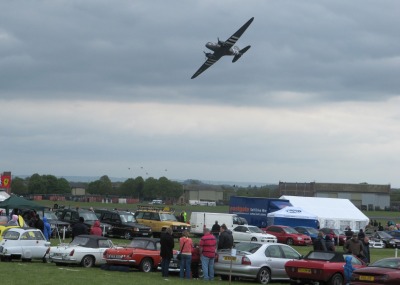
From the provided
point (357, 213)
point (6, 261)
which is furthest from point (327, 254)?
point (357, 213)

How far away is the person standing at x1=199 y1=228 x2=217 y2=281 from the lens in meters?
24.3

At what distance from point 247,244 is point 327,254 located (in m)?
2.72

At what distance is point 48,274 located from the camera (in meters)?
23.4

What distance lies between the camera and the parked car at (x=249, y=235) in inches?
1838

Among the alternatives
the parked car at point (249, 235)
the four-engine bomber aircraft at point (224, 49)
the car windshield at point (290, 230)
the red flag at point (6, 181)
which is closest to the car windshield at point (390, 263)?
the parked car at point (249, 235)

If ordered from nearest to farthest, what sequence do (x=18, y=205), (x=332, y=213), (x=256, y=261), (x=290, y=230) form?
(x=256, y=261) → (x=18, y=205) → (x=290, y=230) → (x=332, y=213)

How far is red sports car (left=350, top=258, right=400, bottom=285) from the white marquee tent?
122 feet

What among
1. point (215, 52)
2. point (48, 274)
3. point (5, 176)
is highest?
point (215, 52)

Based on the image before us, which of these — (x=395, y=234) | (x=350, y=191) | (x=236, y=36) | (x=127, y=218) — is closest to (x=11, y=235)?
(x=127, y=218)

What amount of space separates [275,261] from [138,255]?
4.71 meters

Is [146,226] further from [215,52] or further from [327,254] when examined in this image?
[327,254]

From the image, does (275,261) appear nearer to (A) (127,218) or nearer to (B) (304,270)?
(B) (304,270)

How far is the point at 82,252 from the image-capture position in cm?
2694

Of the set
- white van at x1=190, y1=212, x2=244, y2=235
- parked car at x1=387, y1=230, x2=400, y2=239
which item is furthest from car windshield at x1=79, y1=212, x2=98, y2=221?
parked car at x1=387, y1=230, x2=400, y2=239
